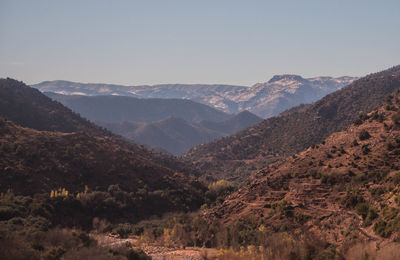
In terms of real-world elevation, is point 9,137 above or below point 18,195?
above

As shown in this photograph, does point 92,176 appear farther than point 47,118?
No

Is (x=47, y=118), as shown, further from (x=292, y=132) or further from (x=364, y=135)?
(x=364, y=135)

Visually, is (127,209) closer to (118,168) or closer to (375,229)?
(118,168)

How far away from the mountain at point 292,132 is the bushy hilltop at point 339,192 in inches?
2291

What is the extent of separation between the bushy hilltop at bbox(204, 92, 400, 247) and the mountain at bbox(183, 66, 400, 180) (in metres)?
58.2

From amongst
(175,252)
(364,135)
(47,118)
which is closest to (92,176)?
(175,252)

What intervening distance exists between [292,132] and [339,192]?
97.6 m

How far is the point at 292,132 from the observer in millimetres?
132250

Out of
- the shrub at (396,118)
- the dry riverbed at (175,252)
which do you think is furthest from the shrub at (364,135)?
the dry riverbed at (175,252)

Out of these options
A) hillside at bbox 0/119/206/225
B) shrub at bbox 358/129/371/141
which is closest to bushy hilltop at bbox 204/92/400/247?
shrub at bbox 358/129/371/141

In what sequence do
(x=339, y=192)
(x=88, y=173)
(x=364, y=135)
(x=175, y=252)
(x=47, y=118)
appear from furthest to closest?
(x=47, y=118), (x=88, y=173), (x=364, y=135), (x=339, y=192), (x=175, y=252)

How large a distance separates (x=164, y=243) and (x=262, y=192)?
18.2 metres

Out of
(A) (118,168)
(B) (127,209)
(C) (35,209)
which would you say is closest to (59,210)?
(C) (35,209)

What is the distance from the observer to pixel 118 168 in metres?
66.8
